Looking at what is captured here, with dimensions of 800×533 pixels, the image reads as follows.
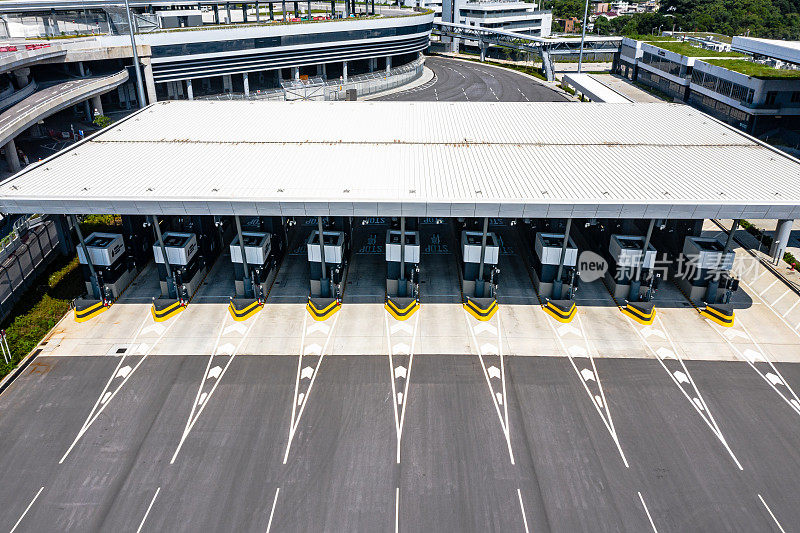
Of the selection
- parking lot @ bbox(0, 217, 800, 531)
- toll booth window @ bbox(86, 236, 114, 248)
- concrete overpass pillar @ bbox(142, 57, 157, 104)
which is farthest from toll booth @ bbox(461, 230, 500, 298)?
concrete overpass pillar @ bbox(142, 57, 157, 104)

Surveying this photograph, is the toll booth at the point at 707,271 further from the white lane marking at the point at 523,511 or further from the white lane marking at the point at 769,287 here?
the white lane marking at the point at 523,511

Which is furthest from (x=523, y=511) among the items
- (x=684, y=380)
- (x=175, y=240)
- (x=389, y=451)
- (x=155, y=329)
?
(x=175, y=240)

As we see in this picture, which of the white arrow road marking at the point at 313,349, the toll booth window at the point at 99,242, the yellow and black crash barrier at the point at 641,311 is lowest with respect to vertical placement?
the white arrow road marking at the point at 313,349

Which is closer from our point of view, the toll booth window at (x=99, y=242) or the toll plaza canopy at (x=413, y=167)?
the toll plaza canopy at (x=413, y=167)

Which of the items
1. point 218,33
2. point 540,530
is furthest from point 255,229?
point 218,33

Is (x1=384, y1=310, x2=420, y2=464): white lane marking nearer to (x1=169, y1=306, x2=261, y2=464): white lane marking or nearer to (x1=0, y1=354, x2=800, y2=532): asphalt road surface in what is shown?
(x1=0, y1=354, x2=800, y2=532): asphalt road surface

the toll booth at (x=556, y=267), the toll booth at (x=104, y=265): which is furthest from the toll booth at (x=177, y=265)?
the toll booth at (x=556, y=267)
